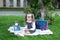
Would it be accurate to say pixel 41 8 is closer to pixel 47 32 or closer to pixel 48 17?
pixel 48 17

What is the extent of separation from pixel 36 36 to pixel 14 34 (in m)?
0.79

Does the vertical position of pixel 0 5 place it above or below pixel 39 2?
below

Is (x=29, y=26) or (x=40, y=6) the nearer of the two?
(x=29, y=26)

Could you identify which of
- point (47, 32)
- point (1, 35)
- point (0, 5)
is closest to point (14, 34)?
point (1, 35)

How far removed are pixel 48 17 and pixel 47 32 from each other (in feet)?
8.59

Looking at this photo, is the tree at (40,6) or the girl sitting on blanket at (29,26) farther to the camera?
the tree at (40,6)

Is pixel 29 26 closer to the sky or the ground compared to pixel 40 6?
closer to the ground

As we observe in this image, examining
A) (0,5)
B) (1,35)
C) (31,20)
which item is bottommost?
(0,5)

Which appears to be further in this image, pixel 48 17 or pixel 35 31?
pixel 48 17

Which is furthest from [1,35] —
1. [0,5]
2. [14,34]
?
[0,5]

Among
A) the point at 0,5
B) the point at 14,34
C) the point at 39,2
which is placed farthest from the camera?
the point at 0,5

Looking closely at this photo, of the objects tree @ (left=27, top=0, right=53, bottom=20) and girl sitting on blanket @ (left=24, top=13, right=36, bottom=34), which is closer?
girl sitting on blanket @ (left=24, top=13, right=36, bottom=34)

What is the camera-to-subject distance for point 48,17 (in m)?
10.2

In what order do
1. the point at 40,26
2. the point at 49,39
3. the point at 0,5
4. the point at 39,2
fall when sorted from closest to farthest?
the point at 49,39
the point at 40,26
the point at 39,2
the point at 0,5
